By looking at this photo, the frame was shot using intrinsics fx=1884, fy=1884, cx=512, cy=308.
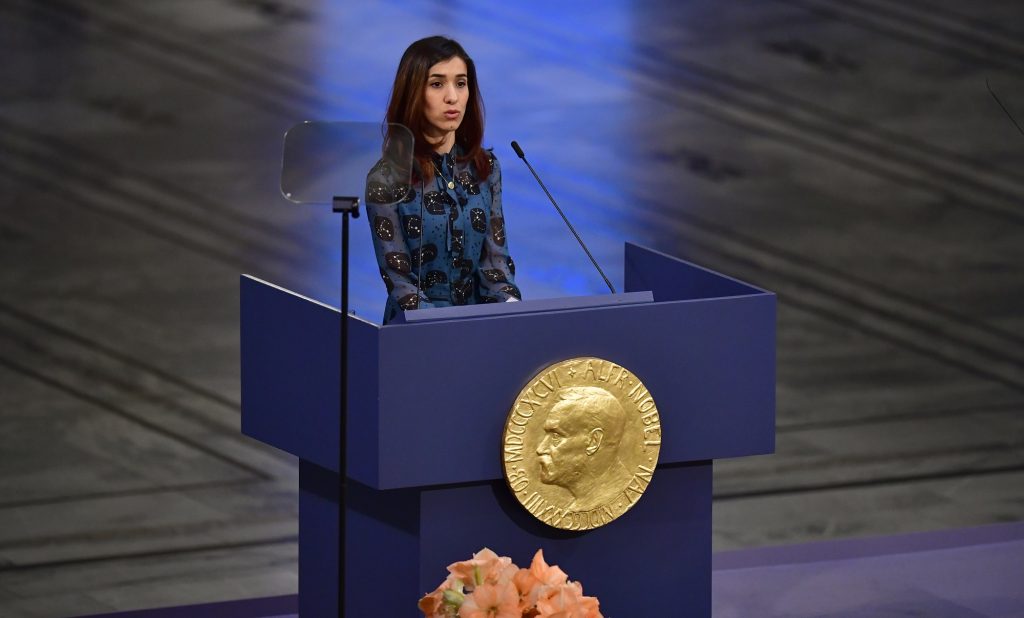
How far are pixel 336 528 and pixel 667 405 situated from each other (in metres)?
0.74

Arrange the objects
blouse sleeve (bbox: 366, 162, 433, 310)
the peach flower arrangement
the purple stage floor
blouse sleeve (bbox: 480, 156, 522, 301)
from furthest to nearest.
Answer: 1. the purple stage floor
2. blouse sleeve (bbox: 480, 156, 522, 301)
3. blouse sleeve (bbox: 366, 162, 433, 310)
4. the peach flower arrangement

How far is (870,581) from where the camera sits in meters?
5.10

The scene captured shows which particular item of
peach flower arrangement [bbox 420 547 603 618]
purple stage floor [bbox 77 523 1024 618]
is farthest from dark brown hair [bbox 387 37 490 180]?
purple stage floor [bbox 77 523 1024 618]

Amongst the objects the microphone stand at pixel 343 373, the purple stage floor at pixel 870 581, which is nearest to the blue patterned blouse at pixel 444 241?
the microphone stand at pixel 343 373

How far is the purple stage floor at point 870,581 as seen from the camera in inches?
191

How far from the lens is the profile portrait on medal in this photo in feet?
11.7

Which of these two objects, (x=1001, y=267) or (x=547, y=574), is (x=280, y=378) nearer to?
(x=547, y=574)

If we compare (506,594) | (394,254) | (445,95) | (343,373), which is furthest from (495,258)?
(506,594)

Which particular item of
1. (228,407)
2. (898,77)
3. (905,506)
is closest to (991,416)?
(905,506)

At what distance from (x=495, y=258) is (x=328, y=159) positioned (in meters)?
0.69

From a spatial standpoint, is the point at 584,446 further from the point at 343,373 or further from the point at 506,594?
the point at 506,594

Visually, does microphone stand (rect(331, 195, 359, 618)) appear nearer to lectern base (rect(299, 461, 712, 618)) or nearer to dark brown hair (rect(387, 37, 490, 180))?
lectern base (rect(299, 461, 712, 618))

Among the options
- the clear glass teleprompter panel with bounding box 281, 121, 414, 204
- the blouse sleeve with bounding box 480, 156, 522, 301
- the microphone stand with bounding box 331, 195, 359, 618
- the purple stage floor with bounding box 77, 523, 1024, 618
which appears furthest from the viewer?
the purple stage floor with bounding box 77, 523, 1024, 618

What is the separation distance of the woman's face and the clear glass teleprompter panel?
1.22ft
